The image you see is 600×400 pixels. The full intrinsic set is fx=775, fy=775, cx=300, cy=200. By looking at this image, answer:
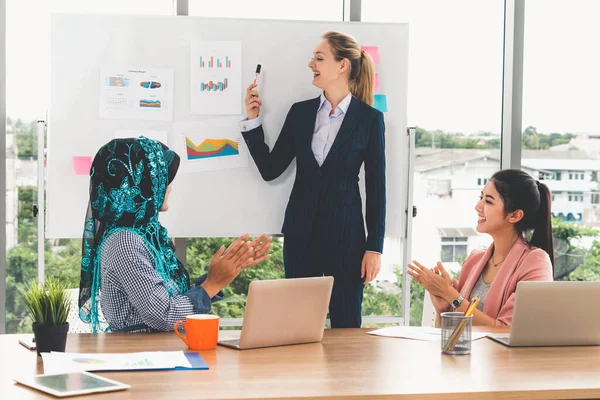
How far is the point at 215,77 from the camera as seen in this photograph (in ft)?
11.8

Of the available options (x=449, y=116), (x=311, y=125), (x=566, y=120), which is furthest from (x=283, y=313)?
(x=566, y=120)

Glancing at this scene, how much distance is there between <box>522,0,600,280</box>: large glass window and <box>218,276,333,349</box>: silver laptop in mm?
2382

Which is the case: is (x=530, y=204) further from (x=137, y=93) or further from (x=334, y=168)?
(x=137, y=93)

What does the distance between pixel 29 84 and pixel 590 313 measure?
2706 mm

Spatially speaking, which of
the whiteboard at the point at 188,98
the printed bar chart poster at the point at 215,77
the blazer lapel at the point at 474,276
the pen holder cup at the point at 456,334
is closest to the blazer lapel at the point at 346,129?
the whiteboard at the point at 188,98

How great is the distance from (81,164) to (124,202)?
1362 mm

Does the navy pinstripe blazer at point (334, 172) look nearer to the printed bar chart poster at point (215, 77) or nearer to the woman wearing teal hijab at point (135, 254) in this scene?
the printed bar chart poster at point (215, 77)

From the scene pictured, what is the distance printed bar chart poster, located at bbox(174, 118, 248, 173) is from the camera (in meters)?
3.58

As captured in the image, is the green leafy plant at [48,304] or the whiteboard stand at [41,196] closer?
the green leafy plant at [48,304]

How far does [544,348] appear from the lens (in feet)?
6.77

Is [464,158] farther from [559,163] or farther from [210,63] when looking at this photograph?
[210,63]

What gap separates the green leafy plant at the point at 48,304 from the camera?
1.82 meters

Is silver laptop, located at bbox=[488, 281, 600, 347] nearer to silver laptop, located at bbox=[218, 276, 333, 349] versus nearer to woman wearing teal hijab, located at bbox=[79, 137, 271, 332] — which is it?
silver laptop, located at bbox=[218, 276, 333, 349]

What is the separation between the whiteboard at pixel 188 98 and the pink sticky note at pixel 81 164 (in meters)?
0.02
